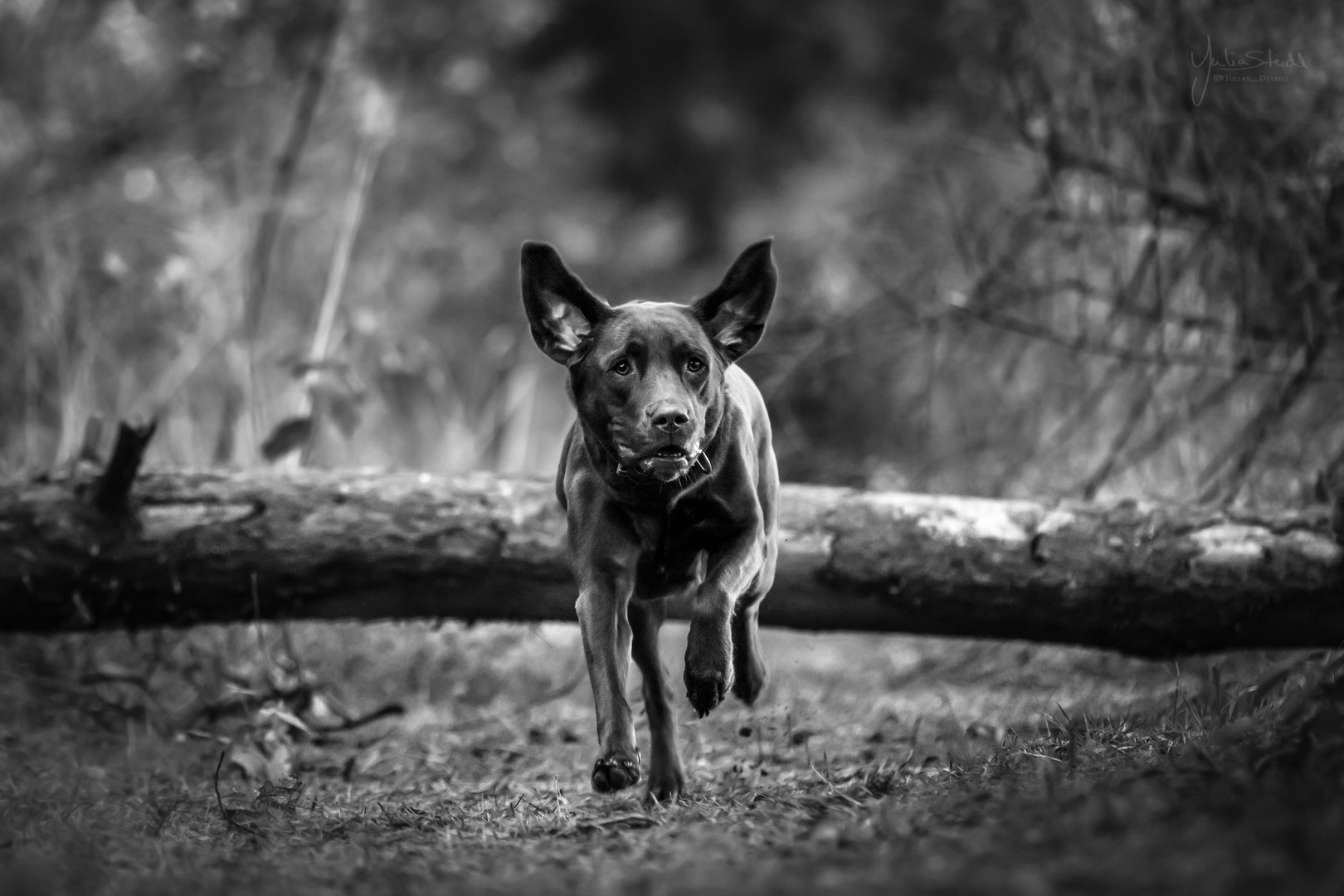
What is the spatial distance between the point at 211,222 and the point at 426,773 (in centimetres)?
629

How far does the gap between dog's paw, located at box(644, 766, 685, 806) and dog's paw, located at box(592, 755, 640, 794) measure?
0.62 m

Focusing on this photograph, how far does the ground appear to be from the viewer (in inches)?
98.1

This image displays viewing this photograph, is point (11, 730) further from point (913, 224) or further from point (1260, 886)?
point (913, 224)

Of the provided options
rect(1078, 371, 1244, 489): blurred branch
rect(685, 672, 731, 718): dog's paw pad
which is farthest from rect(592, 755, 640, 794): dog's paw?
rect(1078, 371, 1244, 489): blurred branch

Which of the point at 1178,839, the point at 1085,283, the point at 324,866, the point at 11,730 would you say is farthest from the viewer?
the point at 1085,283

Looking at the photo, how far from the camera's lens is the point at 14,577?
5.36 metres

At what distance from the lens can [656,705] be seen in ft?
14.6

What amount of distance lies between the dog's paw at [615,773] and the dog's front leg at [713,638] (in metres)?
0.26

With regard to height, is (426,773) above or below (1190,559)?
below

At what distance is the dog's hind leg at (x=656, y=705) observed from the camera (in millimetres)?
4316

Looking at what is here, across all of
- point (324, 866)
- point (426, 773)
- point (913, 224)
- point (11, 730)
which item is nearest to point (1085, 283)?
point (913, 224)

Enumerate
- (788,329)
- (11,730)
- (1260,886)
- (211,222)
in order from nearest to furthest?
(1260,886) < (11,730) < (788,329) < (211,222)

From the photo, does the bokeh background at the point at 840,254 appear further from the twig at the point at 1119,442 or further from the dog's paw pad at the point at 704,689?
the dog's paw pad at the point at 704,689

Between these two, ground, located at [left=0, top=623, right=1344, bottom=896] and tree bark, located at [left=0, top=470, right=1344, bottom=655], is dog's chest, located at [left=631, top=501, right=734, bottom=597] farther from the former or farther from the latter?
tree bark, located at [left=0, top=470, right=1344, bottom=655]
